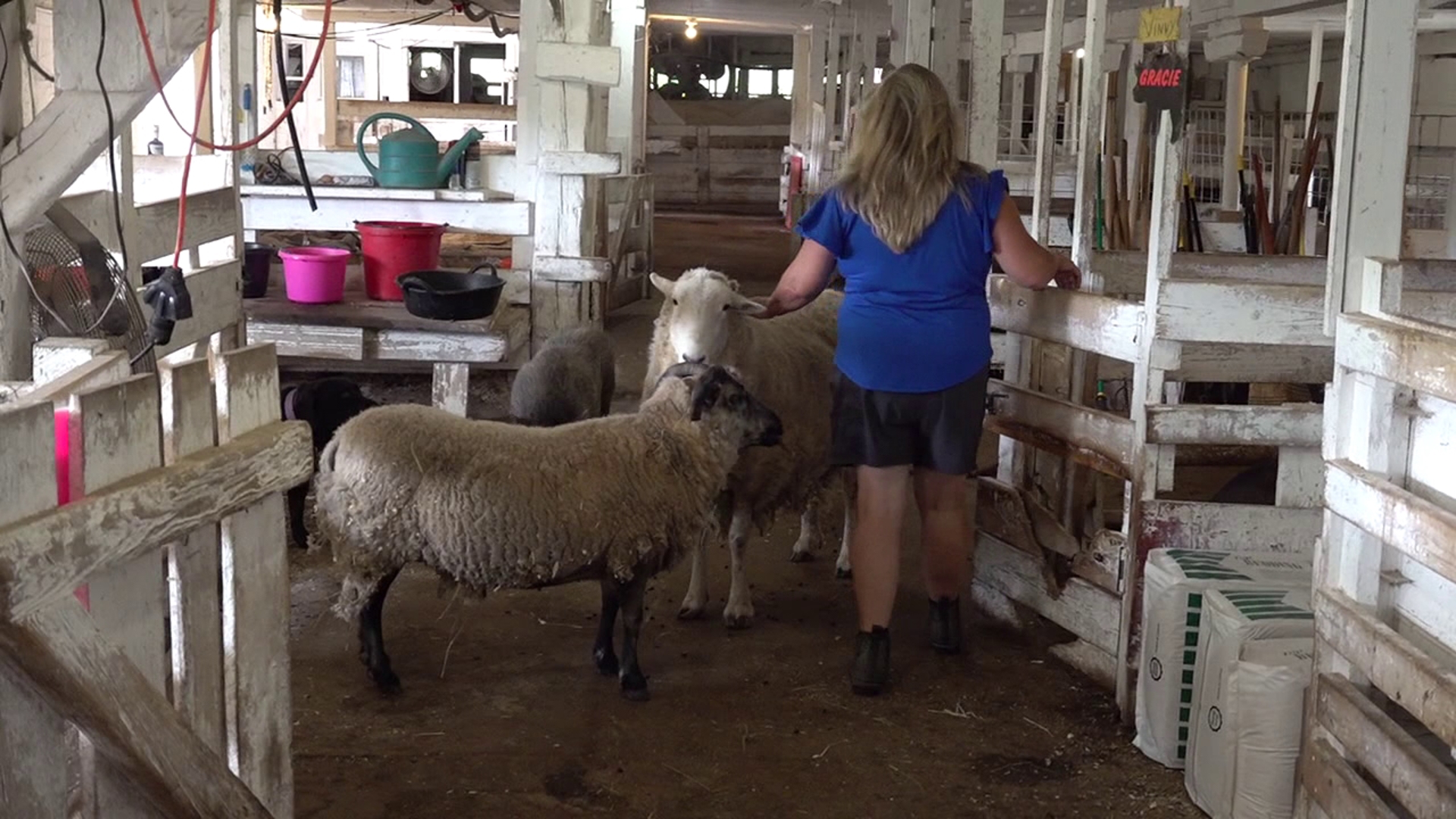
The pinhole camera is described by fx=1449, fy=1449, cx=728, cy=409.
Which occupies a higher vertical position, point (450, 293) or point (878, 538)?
point (450, 293)

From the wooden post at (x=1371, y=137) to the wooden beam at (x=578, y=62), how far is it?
391 centimetres

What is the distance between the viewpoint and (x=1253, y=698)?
3314 millimetres

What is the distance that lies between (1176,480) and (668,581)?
10.3ft

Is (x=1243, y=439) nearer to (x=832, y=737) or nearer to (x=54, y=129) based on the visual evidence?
(x=832, y=737)

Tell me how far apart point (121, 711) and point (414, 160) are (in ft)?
17.9

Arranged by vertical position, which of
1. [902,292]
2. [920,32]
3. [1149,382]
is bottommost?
[1149,382]

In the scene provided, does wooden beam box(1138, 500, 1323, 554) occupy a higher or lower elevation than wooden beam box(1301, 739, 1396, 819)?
higher

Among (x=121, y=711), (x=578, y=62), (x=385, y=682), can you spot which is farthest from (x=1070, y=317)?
(x=121, y=711)

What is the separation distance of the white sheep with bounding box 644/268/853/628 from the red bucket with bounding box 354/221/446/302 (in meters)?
1.80

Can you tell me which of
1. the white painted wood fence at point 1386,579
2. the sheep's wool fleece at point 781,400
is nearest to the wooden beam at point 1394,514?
the white painted wood fence at point 1386,579

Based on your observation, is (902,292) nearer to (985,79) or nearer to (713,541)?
(985,79)

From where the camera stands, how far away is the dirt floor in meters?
3.69

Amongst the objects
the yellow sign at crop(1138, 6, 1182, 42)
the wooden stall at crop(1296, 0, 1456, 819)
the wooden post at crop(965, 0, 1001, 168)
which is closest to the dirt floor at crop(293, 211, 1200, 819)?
the wooden stall at crop(1296, 0, 1456, 819)

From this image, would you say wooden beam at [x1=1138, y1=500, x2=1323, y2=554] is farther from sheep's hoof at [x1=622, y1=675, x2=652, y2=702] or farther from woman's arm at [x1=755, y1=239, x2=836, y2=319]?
sheep's hoof at [x1=622, y1=675, x2=652, y2=702]
